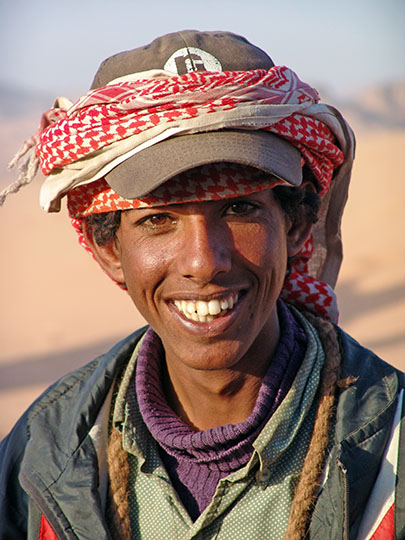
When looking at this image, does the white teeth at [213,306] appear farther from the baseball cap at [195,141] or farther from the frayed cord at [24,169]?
the frayed cord at [24,169]

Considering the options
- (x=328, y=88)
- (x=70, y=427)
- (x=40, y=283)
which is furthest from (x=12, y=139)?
(x=70, y=427)

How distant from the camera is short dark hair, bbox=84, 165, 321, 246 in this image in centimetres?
268

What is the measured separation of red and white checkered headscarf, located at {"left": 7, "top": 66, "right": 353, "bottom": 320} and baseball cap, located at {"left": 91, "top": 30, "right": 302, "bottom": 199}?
0.03 metres

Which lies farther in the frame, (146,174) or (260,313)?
(260,313)

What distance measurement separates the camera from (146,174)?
94.3 inches

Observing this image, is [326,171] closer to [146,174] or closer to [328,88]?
[146,174]

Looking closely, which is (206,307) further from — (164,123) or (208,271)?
(164,123)

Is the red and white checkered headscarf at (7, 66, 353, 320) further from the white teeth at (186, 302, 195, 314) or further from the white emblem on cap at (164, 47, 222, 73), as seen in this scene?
the white teeth at (186, 302, 195, 314)

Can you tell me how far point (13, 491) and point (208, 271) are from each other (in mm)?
1156

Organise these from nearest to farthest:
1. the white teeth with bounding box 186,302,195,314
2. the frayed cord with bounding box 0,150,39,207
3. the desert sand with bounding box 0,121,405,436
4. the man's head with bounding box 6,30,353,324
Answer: the man's head with bounding box 6,30,353,324 < the white teeth with bounding box 186,302,195,314 < the frayed cord with bounding box 0,150,39,207 < the desert sand with bounding box 0,121,405,436

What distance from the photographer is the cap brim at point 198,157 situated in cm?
236

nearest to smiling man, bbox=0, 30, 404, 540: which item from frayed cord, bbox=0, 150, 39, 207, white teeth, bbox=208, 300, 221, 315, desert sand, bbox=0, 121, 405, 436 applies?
white teeth, bbox=208, 300, 221, 315

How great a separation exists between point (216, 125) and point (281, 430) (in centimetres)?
102

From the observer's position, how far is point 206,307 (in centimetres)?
249
